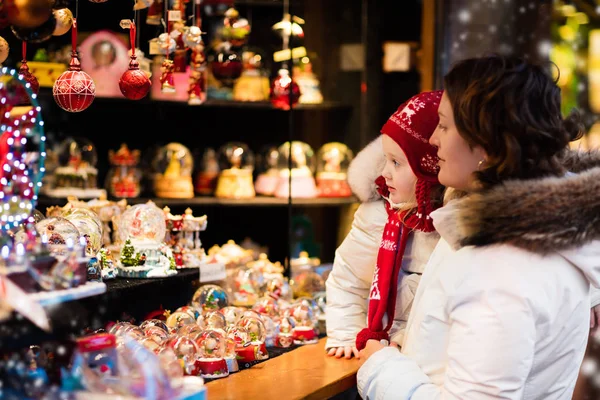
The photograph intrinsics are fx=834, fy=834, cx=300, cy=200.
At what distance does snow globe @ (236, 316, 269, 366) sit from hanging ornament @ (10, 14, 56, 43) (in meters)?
1.02

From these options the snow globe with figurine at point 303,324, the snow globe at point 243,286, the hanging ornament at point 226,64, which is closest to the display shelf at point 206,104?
the hanging ornament at point 226,64

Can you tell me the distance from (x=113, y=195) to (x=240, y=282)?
4.18 feet

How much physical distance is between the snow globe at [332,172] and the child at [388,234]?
1.96m

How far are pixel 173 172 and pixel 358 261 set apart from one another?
188 cm

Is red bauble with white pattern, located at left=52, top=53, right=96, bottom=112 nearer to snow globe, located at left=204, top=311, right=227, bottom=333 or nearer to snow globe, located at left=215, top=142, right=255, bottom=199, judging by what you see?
snow globe, located at left=204, top=311, right=227, bottom=333

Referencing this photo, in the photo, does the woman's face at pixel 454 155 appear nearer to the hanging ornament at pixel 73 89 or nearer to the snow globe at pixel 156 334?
the snow globe at pixel 156 334

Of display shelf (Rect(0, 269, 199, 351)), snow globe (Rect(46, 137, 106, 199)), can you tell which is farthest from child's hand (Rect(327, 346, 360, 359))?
snow globe (Rect(46, 137, 106, 199))

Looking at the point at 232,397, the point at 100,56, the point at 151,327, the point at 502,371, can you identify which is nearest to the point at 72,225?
the point at 151,327

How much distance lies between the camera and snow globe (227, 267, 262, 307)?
3.10 metres

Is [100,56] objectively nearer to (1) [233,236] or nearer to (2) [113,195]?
(2) [113,195]

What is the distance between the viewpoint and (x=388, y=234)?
2547 millimetres

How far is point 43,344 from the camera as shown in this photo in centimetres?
159

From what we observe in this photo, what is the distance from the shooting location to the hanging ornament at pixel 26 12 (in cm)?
180

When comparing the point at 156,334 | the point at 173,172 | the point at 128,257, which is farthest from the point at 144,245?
the point at 173,172
